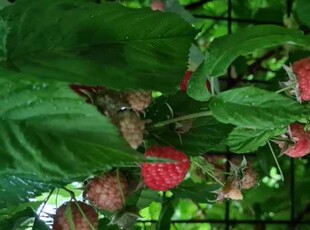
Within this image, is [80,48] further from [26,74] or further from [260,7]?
[260,7]

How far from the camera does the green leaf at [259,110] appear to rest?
0.48 meters

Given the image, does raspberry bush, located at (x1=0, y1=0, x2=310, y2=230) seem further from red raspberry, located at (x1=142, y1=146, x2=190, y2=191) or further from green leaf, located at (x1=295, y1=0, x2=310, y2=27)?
green leaf, located at (x1=295, y1=0, x2=310, y2=27)

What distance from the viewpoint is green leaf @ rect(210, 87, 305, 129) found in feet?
1.56

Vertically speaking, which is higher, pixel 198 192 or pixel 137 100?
pixel 137 100

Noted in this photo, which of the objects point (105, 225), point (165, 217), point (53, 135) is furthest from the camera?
point (165, 217)

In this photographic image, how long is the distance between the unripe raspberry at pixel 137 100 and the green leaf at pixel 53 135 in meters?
0.06

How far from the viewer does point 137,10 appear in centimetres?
53

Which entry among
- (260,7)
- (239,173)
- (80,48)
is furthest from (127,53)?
(260,7)

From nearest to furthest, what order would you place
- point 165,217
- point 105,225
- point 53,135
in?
1. point 53,135
2. point 105,225
3. point 165,217

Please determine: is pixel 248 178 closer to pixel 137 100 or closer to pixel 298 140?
pixel 298 140

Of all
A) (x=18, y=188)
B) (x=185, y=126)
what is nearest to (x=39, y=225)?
(x=18, y=188)

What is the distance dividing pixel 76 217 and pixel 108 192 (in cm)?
3

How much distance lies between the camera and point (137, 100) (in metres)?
0.47

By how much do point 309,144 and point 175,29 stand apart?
15cm
